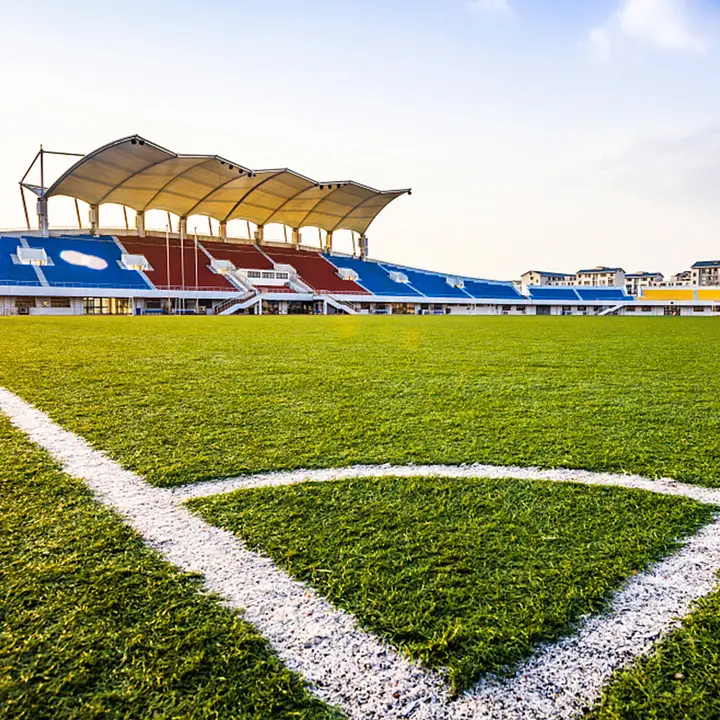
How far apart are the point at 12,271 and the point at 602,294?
62292 millimetres

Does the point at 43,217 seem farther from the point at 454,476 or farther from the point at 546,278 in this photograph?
the point at 546,278

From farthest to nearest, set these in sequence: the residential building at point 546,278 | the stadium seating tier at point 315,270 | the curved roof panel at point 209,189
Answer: the residential building at point 546,278 → the stadium seating tier at point 315,270 → the curved roof panel at point 209,189

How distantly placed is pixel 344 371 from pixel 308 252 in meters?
50.5

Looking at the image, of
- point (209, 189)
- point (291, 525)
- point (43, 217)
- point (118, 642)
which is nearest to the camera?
point (118, 642)

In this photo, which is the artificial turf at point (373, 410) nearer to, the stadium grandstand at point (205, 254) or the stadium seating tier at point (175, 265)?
the stadium grandstand at point (205, 254)

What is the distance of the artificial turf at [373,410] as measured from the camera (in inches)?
114

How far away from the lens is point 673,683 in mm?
1191

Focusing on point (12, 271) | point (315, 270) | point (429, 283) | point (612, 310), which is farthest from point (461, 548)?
point (612, 310)

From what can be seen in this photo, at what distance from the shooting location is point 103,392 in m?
4.77

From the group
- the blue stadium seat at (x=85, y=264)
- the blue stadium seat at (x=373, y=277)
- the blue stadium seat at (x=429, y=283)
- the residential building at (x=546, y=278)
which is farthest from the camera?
the residential building at (x=546, y=278)

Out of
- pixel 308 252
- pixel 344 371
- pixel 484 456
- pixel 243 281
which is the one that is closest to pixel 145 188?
pixel 243 281

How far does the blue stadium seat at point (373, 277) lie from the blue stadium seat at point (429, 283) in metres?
1.54

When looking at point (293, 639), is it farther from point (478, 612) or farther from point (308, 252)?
point (308, 252)

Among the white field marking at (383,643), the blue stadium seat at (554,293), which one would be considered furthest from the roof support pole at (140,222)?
the white field marking at (383,643)
